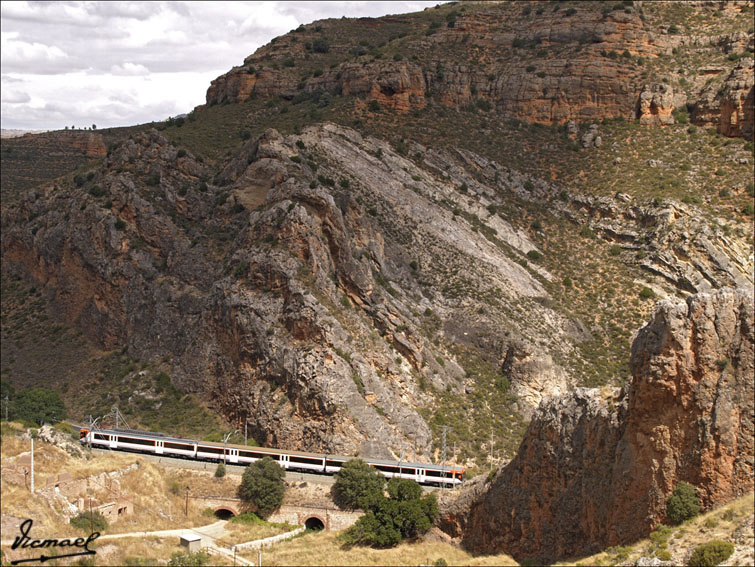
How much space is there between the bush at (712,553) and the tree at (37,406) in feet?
157

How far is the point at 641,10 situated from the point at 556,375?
176ft

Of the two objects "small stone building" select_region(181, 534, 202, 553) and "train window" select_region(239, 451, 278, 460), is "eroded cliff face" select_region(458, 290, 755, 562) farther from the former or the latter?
"train window" select_region(239, 451, 278, 460)

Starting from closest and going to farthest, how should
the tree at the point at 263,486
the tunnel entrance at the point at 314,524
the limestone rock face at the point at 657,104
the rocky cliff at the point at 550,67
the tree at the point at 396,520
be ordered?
the tree at the point at 396,520 < the tree at the point at 263,486 < the tunnel entrance at the point at 314,524 < the rocky cliff at the point at 550,67 < the limestone rock face at the point at 657,104

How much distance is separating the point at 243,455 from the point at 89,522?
1511 centimetres

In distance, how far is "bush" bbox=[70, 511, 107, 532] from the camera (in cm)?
4906

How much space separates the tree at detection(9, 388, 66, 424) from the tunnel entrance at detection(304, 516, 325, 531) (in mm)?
20548

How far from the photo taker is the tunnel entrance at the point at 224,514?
203 ft

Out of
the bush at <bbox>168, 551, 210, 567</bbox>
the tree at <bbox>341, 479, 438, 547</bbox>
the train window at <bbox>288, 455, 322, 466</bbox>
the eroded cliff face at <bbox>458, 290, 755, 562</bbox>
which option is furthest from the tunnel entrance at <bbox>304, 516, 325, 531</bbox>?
the eroded cliff face at <bbox>458, 290, 755, 562</bbox>

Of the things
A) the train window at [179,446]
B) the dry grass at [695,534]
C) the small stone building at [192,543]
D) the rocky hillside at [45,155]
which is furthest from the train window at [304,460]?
the rocky hillside at [45,155]

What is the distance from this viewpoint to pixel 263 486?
199 ft

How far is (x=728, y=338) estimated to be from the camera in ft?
128

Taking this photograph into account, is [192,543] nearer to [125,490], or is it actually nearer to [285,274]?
[125,490]

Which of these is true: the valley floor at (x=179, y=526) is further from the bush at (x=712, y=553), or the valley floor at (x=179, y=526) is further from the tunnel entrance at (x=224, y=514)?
the tunnel entrance at (x=224, y=514)

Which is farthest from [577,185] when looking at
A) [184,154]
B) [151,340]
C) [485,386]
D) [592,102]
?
[151,340]
